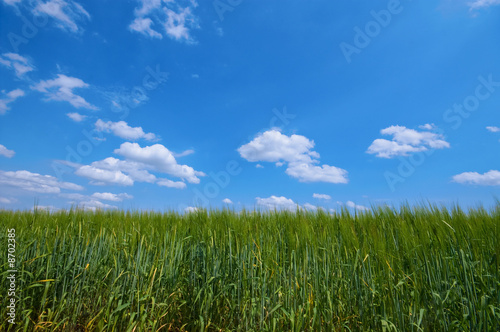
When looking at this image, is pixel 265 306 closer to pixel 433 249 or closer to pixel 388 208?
pixel 433 249

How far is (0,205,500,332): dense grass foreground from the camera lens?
256 cm

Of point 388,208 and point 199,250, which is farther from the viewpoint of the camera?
point 388,208

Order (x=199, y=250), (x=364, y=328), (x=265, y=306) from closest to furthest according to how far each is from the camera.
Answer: (x=364, y=328)
(x=265, y=306)
(x=199, y=250)

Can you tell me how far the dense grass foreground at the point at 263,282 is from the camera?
2.56 meters

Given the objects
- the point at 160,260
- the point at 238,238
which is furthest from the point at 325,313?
the point at 160,260

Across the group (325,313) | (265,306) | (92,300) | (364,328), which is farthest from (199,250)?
(364,328)

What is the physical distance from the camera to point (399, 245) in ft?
10.8

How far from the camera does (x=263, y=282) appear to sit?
2699mm

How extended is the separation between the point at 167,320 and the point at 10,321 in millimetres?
1496

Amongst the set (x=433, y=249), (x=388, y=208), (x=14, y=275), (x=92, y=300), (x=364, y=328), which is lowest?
(x=364, y=328)

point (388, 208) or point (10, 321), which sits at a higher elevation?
point (388, 208)

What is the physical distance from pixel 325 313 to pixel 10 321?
3.02 metres

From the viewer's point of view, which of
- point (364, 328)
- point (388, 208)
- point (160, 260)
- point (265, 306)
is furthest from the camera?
point (388, 208)

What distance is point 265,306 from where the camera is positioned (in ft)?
9.12
